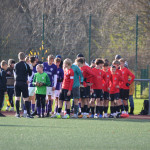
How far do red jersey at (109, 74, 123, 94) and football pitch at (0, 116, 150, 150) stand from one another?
337 cm

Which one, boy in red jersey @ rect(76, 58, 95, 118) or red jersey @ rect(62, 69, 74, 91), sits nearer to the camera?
red jersey @ rect(62, 69, 74, 91)

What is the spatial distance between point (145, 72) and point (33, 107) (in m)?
8.85

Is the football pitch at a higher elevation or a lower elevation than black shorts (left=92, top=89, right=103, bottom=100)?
lower

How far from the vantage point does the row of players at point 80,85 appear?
49.5 feet

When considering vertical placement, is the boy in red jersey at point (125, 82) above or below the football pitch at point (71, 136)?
above

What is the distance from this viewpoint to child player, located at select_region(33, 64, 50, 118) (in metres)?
15.1

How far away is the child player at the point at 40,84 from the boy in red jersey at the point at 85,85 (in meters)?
1.17

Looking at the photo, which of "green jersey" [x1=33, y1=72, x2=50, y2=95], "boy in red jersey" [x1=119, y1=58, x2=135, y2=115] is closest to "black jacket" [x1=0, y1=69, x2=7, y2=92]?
"green jersey" [x1=33, y1=72, x2=50, y2=95]

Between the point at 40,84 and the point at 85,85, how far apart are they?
1.67m

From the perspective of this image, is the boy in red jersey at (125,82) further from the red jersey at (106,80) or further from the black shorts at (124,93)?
the red jersey at (106,80)

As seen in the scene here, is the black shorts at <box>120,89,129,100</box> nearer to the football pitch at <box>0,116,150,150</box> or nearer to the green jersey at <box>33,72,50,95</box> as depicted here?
the green jersey at <box>33,72,50,95</box>

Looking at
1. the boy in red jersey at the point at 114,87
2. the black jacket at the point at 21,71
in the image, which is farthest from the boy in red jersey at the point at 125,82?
the black jacket at the point at 21,71

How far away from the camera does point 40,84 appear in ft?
49.4

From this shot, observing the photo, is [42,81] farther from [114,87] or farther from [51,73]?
[114,87]
